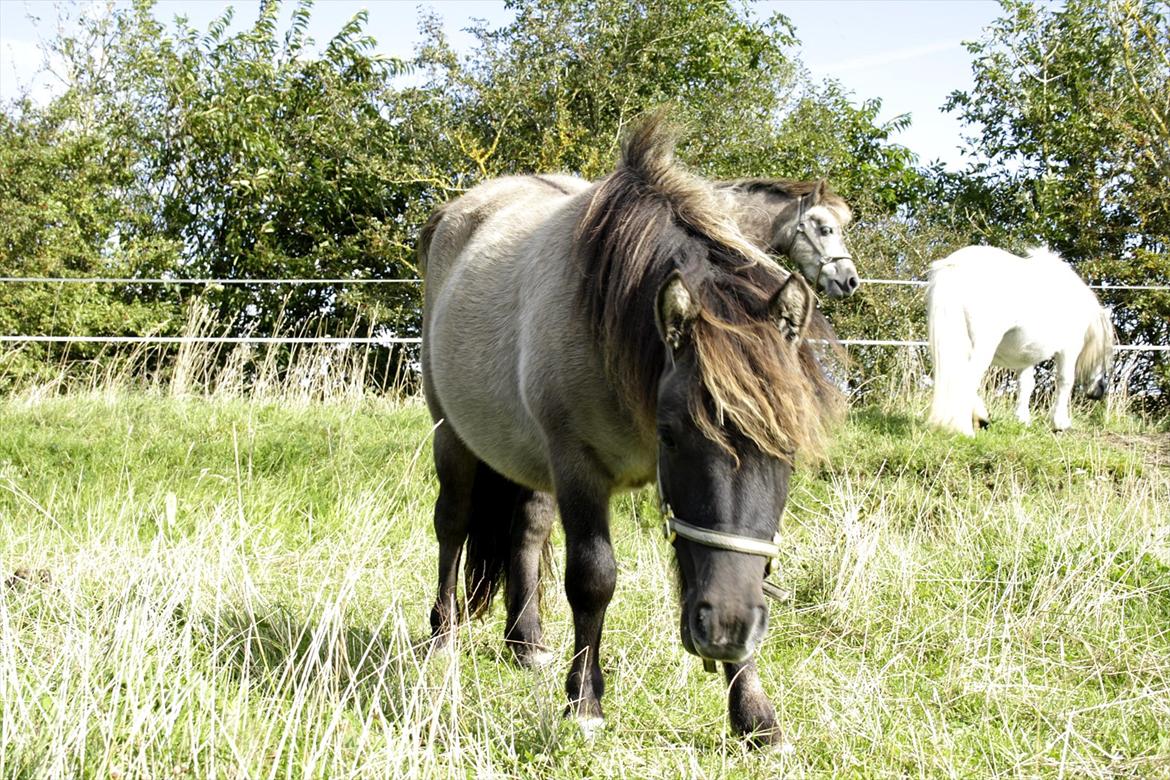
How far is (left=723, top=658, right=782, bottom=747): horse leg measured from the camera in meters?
3.19

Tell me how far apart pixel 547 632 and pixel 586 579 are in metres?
1.44

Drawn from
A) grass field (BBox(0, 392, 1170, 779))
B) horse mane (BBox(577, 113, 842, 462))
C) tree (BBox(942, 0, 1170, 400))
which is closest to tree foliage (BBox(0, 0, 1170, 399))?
tree (BBox(942, 0, 1170, 400))

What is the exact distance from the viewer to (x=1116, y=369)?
35.2ft

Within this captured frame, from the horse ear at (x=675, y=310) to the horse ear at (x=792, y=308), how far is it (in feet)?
0.78

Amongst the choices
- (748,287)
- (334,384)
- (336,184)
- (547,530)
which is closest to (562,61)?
(336,184)

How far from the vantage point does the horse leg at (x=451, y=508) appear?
15.0ft

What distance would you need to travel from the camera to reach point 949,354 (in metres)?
8.21

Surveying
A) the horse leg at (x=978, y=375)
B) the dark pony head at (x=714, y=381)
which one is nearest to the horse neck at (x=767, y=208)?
the horse leg at (x=978, y=375)

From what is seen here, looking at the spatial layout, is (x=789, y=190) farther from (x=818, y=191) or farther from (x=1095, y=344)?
(x=1095, y=344)

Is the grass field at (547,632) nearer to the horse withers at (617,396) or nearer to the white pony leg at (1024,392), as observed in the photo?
the horse withers at (617,396)

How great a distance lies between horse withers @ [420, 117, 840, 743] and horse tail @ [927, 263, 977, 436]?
168 inches

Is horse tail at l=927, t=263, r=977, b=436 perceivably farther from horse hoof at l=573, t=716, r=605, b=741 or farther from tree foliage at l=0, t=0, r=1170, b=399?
horse hoof at l=573, t=716, r=605, b=741

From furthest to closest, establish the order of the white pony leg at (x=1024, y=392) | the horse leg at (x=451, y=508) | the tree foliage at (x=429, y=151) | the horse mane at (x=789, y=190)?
the tree foliage at (x=429, y=151)
the horse mane at (x=789, y=190)
the white pony leg at (x=1024, y=392)
the horse leg at (x=451, y=508)

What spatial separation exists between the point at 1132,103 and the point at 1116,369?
3594mm
